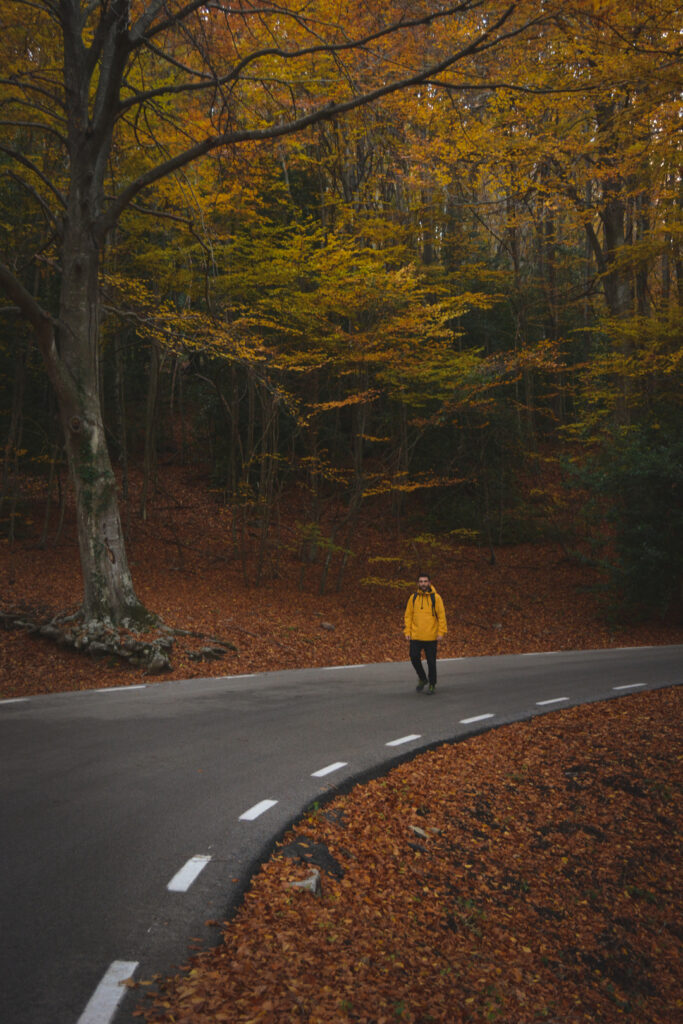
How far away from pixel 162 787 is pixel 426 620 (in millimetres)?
5475

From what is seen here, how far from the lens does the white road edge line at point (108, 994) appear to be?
2984 millimetres

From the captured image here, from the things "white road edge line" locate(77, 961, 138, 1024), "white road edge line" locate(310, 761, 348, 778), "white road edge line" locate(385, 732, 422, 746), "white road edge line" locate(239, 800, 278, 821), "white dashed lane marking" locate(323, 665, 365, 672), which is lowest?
"white dashed lane marking" locate(323, 665, 365, 672)

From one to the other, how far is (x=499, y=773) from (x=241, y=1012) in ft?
15.2

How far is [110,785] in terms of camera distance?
596 cm

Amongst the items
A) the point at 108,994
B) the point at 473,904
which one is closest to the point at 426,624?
the point at 473,904

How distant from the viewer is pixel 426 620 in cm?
1062

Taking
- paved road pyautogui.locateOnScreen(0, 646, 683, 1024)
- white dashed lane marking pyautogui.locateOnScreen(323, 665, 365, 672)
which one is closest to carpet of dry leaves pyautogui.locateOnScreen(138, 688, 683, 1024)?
paved road pyautogui.locateOnScreen(0, 646, 683, 1024)

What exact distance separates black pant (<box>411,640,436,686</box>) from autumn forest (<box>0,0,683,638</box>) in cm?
528

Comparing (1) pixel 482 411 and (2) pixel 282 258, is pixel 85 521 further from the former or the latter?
(1) pixel 482 411

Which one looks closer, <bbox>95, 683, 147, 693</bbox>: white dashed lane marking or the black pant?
<bbox>95, 683, 147, 693</bbox>: white dashed lane marking

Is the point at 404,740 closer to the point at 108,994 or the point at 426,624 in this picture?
the point at 426,624

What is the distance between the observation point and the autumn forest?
10891 millimetres

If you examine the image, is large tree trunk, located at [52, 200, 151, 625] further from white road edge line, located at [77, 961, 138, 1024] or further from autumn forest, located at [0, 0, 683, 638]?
white road edge line, located at [77, 961, 138, 1024]

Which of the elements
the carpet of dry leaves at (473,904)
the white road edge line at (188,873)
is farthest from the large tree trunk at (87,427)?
the white road edge line at (188,873)
